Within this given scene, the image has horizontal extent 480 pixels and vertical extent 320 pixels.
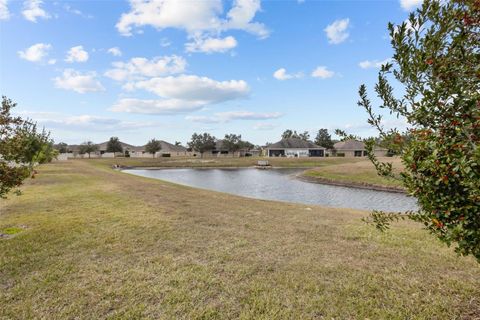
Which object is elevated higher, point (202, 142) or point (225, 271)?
point (202, 142)

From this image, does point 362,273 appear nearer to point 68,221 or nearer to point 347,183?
point 68,221

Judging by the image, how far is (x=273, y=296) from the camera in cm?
396

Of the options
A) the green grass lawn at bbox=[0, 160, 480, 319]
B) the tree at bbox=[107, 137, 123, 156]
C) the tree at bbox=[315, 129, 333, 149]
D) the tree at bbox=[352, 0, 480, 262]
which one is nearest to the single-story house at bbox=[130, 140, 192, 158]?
the tree at bbox=[107, 137, 123, 156]

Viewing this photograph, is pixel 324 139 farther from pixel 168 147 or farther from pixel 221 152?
pixel 168 147

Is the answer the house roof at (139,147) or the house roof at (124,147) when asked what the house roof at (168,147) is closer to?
the house roof at (139,147)

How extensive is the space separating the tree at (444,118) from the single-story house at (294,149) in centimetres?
8156

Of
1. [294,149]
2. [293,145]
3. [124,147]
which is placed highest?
[293,145]

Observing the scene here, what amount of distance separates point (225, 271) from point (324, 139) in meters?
97.6

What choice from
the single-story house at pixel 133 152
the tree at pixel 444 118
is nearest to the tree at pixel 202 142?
the single-story house at pixel 133 152

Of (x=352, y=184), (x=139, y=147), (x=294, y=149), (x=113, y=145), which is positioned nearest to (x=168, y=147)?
(x=139, y=147)

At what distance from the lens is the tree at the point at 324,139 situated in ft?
313

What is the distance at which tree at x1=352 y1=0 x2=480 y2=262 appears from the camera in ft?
8.20

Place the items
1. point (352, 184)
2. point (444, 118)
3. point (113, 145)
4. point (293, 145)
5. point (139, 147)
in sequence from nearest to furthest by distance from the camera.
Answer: point (444, 118) < point (352, 184) < point (293, 145) < point (113, 145) < point (139, 147)

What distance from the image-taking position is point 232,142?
313ft
